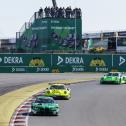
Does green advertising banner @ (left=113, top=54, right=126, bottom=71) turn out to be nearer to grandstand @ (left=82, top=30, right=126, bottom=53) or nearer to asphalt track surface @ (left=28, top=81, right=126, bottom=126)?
asphalt track surface @ (left=28, top=81, right=126, bottom=126)

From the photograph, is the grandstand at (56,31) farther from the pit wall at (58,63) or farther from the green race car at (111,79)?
the green race car at (111,79)

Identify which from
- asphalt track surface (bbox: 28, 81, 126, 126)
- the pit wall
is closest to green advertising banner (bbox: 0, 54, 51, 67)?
the pit wall

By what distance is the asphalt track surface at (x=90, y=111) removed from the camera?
2781cm

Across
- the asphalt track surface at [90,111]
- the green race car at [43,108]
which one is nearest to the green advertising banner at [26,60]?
the asphalt track surface at [90,111]

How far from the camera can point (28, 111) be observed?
32.5 m

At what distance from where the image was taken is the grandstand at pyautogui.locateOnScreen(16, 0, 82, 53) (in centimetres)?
8419

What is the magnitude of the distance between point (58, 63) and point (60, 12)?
12.9m

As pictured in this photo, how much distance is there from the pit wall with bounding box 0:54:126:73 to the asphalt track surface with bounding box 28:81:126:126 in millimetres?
26870

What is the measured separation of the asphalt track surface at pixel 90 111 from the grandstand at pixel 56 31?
35.7 metres

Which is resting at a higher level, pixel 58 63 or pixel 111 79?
pixel 58 63

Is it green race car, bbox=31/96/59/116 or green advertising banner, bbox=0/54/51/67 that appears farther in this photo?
green advertising banner, bbox=0/54/51/67

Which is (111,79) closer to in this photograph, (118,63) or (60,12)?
(118,63)

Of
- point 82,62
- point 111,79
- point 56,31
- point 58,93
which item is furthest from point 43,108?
point 56,31

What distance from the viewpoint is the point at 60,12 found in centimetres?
8600
